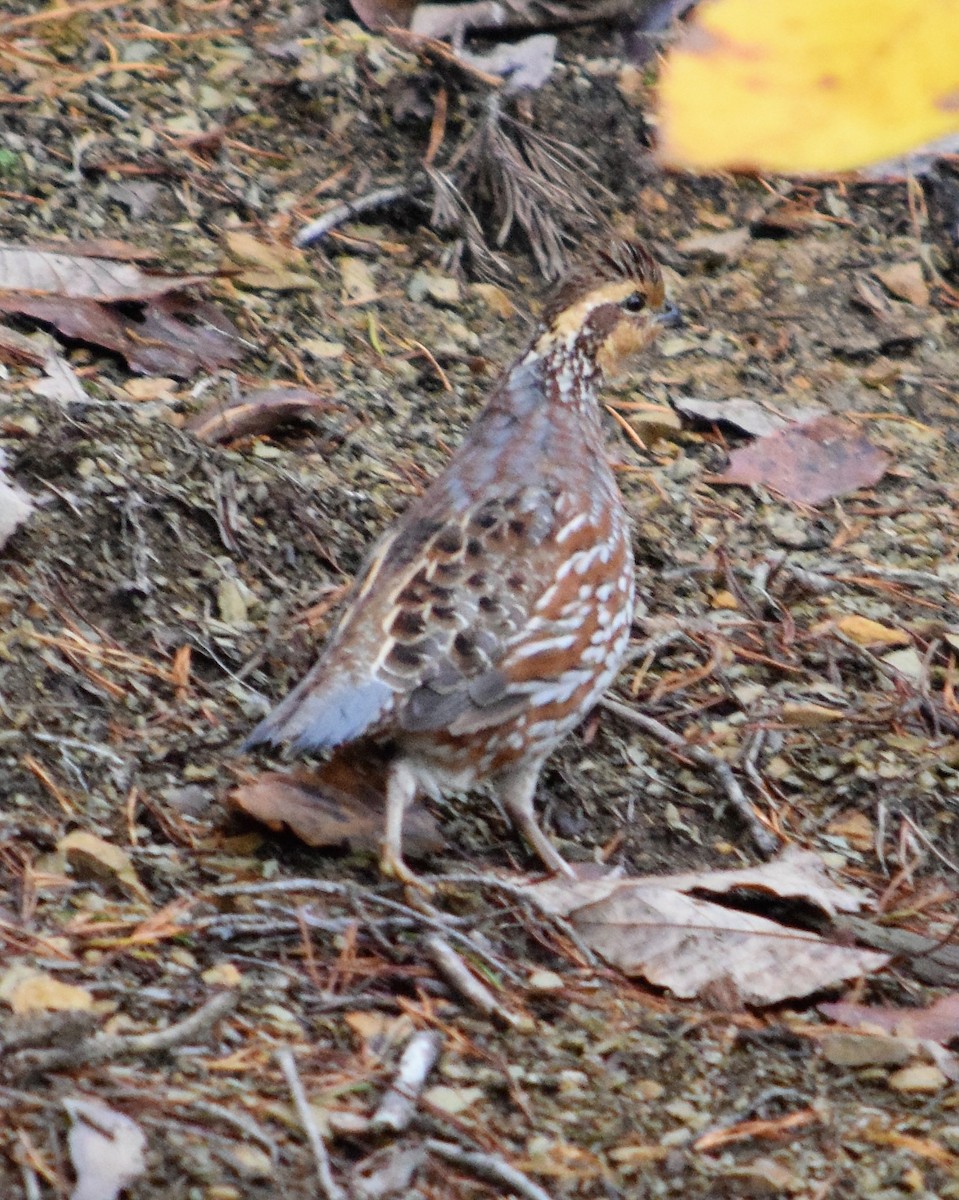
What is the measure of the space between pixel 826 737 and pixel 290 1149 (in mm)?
2422

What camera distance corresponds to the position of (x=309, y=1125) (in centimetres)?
307

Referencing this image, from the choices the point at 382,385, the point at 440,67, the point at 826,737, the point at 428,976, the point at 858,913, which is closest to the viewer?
the point at 428,976

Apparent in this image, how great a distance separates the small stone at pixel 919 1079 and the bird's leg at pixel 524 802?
3.66ft

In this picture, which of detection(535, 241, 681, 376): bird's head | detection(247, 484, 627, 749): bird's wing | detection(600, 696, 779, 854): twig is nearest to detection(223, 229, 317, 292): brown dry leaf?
detection(535, 241, 681, 376): bird's head

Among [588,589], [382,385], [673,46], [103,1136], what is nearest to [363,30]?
[673,46]

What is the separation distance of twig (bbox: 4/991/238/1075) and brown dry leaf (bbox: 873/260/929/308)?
4.52 meters

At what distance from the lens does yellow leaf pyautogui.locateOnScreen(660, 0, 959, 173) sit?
688 centimetres

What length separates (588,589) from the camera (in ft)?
14.8

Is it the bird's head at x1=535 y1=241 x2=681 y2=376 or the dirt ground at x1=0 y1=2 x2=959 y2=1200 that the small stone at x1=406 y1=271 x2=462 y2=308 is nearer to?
the dirt ground at x1=0 y1=2 x2=959 y2=1200

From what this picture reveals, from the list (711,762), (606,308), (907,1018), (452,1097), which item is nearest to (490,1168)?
(452,1097)

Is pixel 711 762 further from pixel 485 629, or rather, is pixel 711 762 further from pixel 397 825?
pixel 397 825

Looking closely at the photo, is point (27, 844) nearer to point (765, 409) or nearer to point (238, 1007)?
point (238, 1007)

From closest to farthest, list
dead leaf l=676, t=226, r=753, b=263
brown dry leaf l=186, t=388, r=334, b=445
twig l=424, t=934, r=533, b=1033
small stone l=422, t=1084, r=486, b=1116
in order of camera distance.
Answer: small stone l=422, t=1084, r=486, b=1116
twig l=424, t=934, r=533, b=1033
brown dry leaf l=186, t=388, r=334, b=445
dead leaf l=676, t=226, r=753, b=263

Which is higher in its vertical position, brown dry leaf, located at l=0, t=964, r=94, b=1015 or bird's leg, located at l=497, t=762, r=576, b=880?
brown dry leaf, located at l=0, t=964, r=94, b=1015
